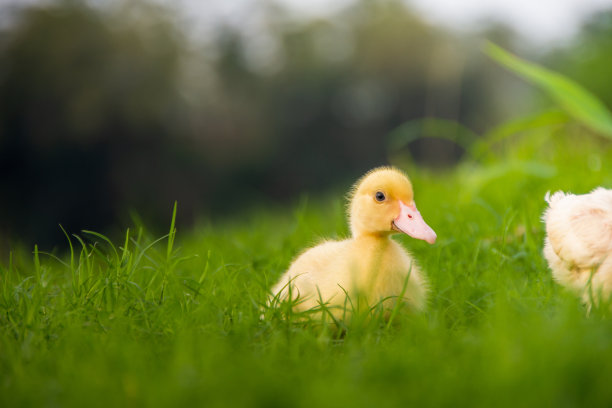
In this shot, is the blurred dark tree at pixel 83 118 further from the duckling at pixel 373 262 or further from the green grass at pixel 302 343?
the duckling at pixel 373 262

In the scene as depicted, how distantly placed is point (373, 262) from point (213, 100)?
68.8 feet

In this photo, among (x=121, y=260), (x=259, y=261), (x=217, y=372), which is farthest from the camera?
(x=259, y=261)

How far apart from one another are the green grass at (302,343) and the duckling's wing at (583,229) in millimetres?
198

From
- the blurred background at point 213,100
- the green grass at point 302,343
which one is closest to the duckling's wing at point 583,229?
the green grass at point 302,343

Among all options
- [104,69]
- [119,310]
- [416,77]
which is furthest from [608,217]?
[416,77]

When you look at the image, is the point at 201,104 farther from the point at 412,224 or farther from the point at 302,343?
the point at 302,343

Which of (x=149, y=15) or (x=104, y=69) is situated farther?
(x=149, y=15)

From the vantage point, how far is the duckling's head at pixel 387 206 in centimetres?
239

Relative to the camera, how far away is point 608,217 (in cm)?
235

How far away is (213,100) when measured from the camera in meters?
22.6

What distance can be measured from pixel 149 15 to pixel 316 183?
9.25 metres

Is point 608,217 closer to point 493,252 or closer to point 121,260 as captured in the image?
point 493,252

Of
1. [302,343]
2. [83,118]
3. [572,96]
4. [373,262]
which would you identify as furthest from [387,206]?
[83,118]

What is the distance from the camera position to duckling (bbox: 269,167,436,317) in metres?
2.34
